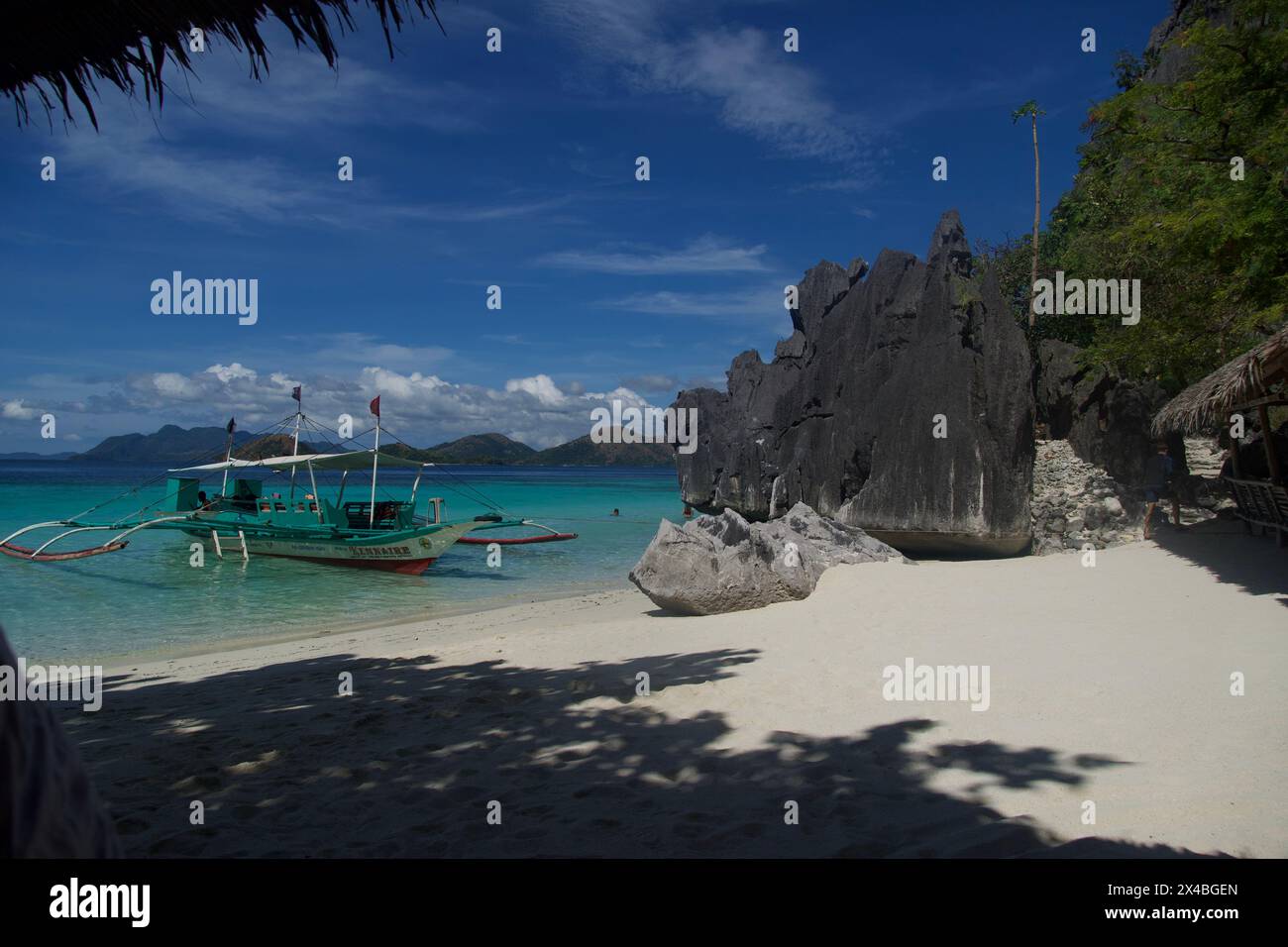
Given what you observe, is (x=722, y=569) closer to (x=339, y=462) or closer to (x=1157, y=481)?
(x=1157, y=481)

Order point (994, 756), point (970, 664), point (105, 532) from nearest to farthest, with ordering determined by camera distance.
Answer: point (994, 756) < point (970, 664) < point (105, 532)

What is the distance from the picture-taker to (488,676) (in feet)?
27.8

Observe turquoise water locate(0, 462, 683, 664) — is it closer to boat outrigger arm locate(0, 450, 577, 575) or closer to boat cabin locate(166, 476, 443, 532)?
boat outrigger arm locate(0, 450, 577, 575)

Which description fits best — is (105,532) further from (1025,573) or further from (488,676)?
(1025,573)

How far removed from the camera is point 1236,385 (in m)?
11.0

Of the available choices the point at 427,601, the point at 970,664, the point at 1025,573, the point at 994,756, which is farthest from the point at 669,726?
the point at 427,601

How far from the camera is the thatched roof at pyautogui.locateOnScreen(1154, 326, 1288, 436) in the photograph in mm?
10508

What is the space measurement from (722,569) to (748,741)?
6123mm

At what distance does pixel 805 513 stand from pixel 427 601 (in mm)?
9847

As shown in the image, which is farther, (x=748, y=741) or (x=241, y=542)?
(x=241, y=542)

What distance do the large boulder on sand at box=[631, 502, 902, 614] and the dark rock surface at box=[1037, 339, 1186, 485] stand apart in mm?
9438
